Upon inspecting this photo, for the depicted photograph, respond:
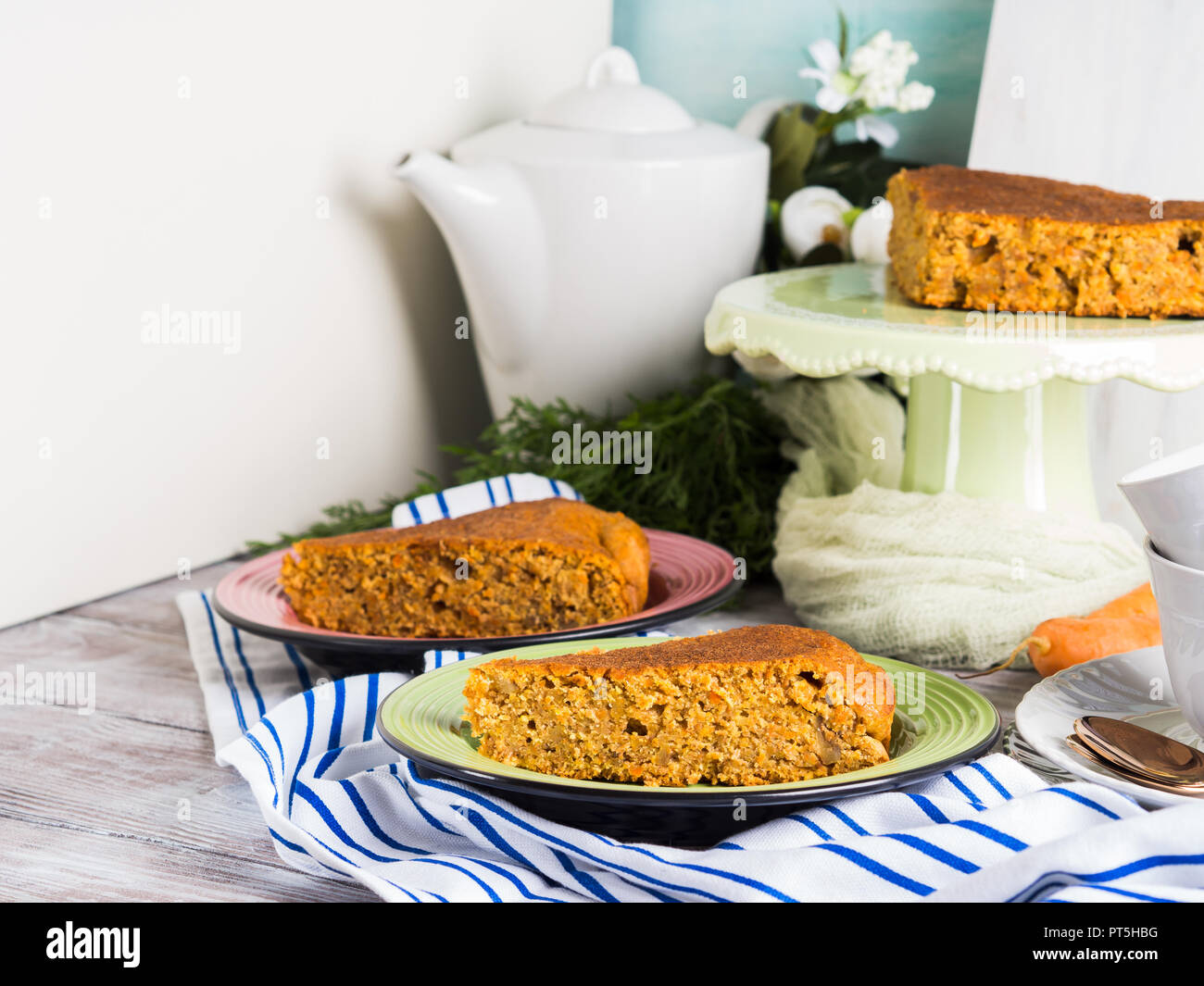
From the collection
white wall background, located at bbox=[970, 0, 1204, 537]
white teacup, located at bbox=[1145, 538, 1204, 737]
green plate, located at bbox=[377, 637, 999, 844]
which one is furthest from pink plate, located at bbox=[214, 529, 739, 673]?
white wall background, located at bbox=[970, 0, 1204, 537]

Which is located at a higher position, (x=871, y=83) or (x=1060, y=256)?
(x=871, y=83)

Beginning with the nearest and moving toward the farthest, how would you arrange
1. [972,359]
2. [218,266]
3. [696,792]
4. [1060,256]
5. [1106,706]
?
1. [696,792]
2. [1106,706]
3. [972,359]
4. [1060,256]
5. [218,266]

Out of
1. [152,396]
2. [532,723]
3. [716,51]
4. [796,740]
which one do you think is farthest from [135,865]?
[716,51]

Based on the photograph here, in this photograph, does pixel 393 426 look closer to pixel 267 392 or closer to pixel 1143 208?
pixel 267 392

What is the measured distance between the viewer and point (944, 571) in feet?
3.22

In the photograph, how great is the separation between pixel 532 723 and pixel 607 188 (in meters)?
0.74

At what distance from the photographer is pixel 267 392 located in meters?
1.29

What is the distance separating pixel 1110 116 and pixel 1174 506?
786 mm

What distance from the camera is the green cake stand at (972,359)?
85 centimetres

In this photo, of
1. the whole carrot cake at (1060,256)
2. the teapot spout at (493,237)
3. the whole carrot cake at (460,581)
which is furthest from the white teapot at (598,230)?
the whole carrot cake at (460,581)

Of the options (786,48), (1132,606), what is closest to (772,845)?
(1132,606)

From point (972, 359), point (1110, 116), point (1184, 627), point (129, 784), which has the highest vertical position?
point (1110, 116)

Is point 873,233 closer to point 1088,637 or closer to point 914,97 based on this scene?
point 914,97

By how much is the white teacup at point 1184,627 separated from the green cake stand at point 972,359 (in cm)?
21
